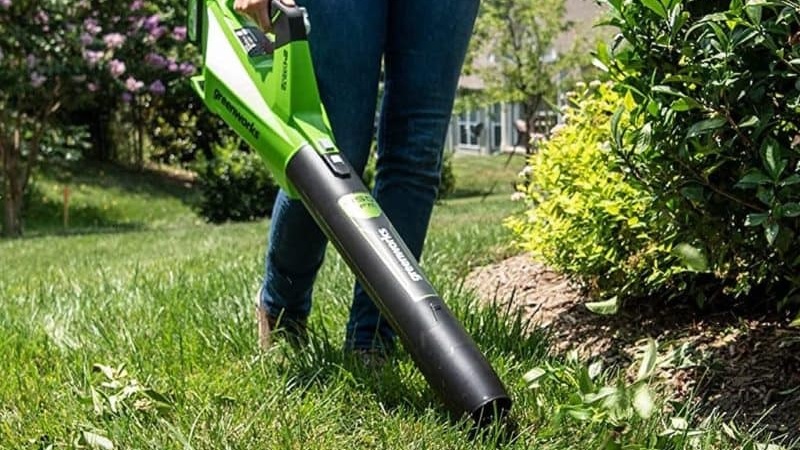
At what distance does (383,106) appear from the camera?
2.15m

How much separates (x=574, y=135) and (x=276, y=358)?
3.69 feet

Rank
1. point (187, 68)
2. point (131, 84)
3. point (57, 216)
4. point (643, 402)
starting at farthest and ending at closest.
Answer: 1. point (187, 68)
2. point (57, 216)
3. point (131, 84)
4. point (643, 402)

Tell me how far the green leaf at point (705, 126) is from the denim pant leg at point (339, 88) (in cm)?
66

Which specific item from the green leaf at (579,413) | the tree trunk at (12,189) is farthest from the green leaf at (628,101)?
the tree trunk at (12,189)

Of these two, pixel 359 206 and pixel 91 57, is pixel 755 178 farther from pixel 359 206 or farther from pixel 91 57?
pixel 91 57

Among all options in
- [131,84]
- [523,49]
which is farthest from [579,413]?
[523,49]

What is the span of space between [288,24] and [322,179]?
0.28m

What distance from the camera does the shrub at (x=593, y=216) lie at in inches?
91.9

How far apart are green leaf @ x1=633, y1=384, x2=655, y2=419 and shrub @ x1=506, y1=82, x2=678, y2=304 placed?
57 cm

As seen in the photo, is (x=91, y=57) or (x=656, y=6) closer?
(x=656, y=6)

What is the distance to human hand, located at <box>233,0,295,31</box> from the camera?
1.84 m

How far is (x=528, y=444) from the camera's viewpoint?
64.9 inches

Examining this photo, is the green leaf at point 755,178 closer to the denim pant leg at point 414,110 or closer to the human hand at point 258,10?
the denim pant leg at point 414,110

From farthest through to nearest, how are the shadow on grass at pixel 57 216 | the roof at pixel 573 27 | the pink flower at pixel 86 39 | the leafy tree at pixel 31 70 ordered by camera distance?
the roof at pixel 573 27 < the shadow on grass at pixel 57 216 < the pink flower at pixel 86 39 < the leafy tree at pixel 31 70
